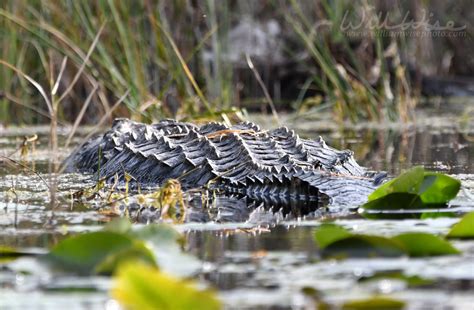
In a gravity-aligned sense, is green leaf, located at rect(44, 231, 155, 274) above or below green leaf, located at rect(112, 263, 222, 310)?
above

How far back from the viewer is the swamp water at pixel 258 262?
2.31 metres

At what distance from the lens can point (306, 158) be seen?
454cm

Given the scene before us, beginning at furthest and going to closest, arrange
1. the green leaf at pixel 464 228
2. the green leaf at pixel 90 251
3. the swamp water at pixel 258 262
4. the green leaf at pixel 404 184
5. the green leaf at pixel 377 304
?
the green leaf at pixel 404 184 → the green leaf at pixel 464 228 → the green leaf at pixel 90 251 → the swamp water at pixel 258 262 → the green leaf at pixel 377 304

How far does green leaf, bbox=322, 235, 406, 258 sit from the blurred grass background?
120 inches

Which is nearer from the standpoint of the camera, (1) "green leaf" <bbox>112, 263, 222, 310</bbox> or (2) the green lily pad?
(1) "green leaf" <bbox>112, 263, 222, 310</bbox>

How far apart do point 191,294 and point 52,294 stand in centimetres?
52

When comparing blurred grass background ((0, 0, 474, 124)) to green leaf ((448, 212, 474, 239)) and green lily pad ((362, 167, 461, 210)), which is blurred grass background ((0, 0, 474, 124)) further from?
green leaf ((448, 212, 474, 239))

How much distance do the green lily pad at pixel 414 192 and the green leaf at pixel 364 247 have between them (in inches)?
39.0

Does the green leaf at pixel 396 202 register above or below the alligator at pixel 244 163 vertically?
below

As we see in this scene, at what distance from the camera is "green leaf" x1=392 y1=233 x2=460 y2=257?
9.02ft
